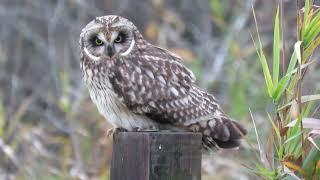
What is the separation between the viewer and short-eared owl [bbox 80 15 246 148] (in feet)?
12.0

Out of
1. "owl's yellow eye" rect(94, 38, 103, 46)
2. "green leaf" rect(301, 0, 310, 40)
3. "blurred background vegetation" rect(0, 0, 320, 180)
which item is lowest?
"blurred background vegetation" rect(0, 0, 320, 180)

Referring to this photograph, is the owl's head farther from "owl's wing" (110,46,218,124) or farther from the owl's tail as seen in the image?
the owl's tail

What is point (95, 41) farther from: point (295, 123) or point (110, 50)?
point (295, 123)

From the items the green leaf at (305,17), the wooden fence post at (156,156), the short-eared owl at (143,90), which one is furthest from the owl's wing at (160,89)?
the wooden fence post at (156,156)

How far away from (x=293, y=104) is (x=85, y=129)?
2931 mm

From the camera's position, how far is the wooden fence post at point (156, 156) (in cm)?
251

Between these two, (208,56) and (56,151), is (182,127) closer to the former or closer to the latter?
(56,151)

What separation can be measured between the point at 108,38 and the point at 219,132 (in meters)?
0.60

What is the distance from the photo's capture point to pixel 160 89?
3.69 m

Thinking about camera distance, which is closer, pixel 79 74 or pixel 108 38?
pixel 108 38

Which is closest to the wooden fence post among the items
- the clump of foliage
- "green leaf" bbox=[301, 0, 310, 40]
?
the clump of foliage

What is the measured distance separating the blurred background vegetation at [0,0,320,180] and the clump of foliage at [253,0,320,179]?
1.47 m

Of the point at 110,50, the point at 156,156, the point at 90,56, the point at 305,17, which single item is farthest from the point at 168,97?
the point at 156,156

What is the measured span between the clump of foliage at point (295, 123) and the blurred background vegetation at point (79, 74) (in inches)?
58.0
